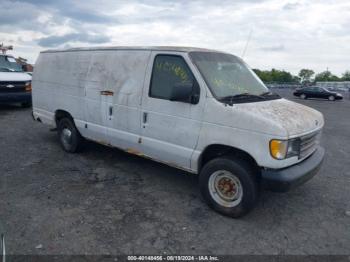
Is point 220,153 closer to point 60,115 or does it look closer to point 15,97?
Answer: point 60,115

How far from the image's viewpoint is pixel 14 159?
5.89 metres

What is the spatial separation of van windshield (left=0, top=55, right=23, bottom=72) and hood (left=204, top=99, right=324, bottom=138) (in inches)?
416

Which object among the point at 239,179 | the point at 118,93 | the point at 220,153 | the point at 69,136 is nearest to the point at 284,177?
the point at 239,179

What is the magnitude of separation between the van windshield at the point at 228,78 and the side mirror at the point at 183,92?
0.25 meters

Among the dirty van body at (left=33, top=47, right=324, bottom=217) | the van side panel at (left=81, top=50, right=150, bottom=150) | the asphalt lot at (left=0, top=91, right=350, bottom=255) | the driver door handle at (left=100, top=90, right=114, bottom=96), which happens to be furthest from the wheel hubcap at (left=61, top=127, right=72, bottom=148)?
the driver door handle at (left=100, top=90, right=114, bottom=96)

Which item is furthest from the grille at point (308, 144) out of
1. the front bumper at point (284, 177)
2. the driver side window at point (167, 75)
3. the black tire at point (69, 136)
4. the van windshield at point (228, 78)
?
the black tire at point (69, 136)

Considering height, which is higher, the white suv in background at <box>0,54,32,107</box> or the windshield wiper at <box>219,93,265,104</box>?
the windshield wiper at <box>219,93,265,104</box>

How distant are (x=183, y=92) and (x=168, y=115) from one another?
1.66 feet

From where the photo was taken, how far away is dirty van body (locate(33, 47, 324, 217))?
361 cm

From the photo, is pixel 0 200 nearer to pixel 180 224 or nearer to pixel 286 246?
pixel 180 224

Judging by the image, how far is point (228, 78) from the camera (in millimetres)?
4316

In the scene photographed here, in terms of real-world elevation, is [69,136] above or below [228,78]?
below

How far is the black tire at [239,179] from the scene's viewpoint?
12.2 feet

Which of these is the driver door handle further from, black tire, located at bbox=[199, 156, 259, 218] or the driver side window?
black tire, located at bbox=[199, 156, 259, 218]
